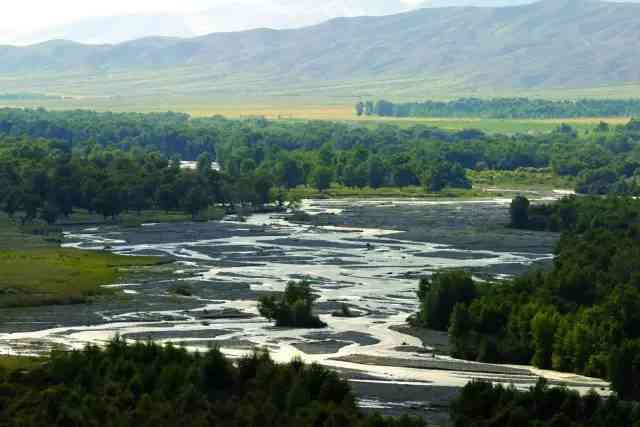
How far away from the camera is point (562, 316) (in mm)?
72688

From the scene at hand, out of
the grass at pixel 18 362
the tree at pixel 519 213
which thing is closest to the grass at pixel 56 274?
the grass at pixel 18 362

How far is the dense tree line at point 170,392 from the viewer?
165 ft

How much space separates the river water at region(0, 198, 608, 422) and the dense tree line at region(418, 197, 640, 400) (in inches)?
59.2

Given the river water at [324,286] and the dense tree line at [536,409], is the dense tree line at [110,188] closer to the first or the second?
the river water at [324,286]

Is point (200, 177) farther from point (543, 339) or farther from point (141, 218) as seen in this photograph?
point (543, 339)

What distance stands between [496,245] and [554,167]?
81907 millimetres

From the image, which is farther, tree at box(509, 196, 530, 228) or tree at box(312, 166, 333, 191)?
tree at box(312, 166, 333, 191)

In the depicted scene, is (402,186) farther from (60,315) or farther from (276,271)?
(60,315)

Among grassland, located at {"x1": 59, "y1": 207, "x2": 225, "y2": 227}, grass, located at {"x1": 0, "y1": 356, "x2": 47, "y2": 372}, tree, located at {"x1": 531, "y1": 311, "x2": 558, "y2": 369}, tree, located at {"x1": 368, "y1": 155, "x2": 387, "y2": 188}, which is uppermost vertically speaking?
tree, located at {"x1": 368, "y1": 155, "x2": 387, "y2": 188}

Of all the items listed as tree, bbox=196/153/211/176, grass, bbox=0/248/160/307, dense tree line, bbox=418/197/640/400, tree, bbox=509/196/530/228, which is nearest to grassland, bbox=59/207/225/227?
tree, bbox=196/153/211/176

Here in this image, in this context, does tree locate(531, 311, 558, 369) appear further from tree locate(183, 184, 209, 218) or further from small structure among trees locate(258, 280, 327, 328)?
tree locate(183, 184, 209, 218)

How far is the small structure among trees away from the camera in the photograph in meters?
80.9

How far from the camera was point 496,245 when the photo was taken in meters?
119

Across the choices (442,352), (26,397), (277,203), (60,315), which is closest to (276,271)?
(60,315)
